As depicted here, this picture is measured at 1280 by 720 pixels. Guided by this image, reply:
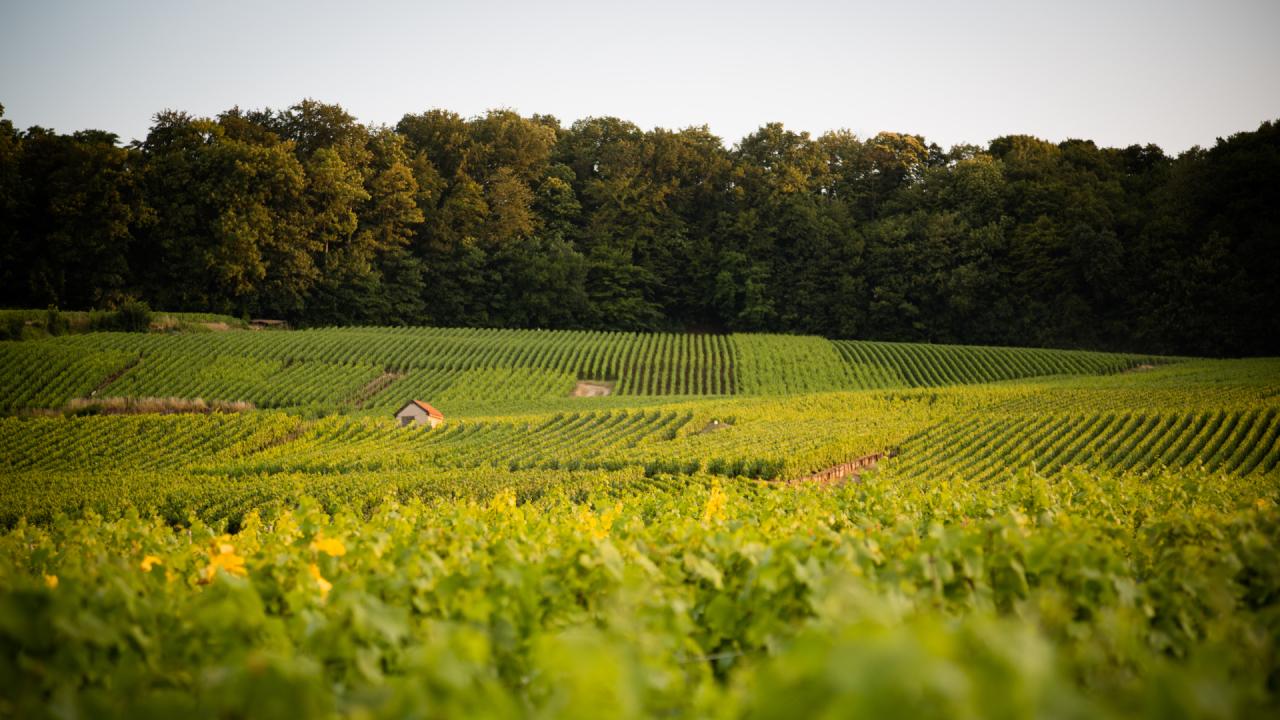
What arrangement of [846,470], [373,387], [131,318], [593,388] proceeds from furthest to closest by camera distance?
1. [131,318]
2. [593,388]
3. [373,387]
4. [846,470]

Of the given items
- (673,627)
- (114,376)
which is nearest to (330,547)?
(673,627)

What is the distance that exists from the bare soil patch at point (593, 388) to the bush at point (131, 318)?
28864 mm

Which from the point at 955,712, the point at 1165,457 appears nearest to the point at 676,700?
the point at 955,712

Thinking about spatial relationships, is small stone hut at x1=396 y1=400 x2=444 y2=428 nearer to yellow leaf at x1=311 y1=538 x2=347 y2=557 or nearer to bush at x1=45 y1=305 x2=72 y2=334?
bush at x1=45 y1=305 x2=72 y2=334

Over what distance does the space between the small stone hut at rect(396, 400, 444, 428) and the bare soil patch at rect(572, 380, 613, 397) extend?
10.9 meters

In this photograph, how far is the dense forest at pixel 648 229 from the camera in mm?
53062

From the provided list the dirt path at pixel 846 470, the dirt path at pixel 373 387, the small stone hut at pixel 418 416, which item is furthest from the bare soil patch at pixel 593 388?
the dirt path at pixel 846 470

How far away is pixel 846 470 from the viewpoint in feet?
83.1

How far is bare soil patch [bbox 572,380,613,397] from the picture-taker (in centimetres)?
4538

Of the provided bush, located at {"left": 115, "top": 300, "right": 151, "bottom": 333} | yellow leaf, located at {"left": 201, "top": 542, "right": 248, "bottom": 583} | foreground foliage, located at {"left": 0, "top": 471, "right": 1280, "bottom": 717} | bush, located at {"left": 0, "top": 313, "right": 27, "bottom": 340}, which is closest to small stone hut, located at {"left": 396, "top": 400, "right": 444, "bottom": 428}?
bush, located at {"left": 115, "top": 300, "right": 151, "bottom": 333}

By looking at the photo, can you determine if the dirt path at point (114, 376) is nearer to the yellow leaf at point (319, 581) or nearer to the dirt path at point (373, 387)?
the dirt path at point (373, 387)

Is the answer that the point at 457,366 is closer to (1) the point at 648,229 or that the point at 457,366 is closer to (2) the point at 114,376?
(2) the point at 114,376

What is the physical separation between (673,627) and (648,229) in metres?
70.1

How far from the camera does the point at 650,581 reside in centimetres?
413
